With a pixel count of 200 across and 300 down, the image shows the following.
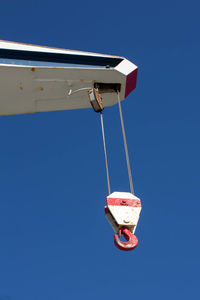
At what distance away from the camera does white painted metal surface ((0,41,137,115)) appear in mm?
5820

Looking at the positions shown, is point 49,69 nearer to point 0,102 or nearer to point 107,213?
point 0,102

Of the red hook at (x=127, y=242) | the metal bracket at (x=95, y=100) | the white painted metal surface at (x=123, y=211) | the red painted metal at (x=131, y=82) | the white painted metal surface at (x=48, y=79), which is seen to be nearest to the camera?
the red hook at (x=127, y=242)

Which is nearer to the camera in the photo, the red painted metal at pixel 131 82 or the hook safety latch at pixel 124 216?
the hook safety latch at pixel 124 216

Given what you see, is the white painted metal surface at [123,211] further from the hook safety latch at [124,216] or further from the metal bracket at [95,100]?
the metal bracket at [95,100]

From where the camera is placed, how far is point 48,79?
20.1ft

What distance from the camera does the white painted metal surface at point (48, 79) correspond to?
5.82m

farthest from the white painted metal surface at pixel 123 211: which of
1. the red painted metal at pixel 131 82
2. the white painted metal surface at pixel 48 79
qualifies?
the red painted metal at pixel 131 82

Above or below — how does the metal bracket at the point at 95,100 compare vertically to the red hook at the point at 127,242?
above

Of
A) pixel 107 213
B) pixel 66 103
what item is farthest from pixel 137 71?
pixel 107 213

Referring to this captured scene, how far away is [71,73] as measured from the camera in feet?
20.0

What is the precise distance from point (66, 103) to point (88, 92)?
0.79 m

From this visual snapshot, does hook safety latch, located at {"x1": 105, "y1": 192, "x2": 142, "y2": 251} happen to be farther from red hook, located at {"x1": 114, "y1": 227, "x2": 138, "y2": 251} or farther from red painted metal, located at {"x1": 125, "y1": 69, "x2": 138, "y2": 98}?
red painted metal, located at {"x1": 125, "y1": 69, "x2": 138, "y2": 98}

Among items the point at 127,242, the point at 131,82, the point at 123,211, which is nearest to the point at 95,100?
the point at 131,82

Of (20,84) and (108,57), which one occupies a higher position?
(108,57)
